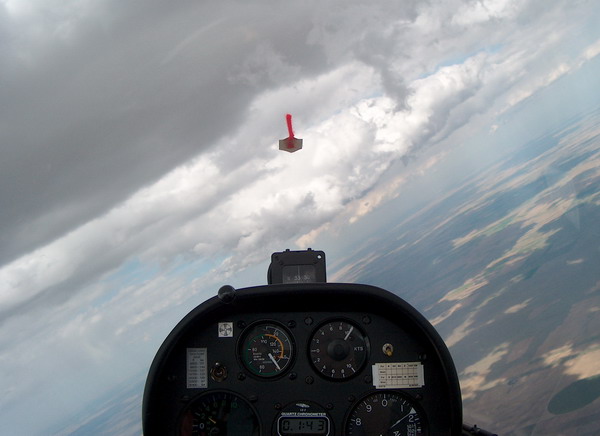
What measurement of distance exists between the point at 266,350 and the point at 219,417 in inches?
16.6

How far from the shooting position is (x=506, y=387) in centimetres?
465

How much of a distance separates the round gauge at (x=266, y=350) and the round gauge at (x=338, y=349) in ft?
0.48

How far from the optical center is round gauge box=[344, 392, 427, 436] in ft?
9.06

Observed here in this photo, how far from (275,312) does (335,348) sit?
390 mm

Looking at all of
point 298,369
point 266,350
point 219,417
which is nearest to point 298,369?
point 298,369

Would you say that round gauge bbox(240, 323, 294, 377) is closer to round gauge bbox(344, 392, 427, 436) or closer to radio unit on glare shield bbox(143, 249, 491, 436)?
radio unit on glare shield bbox(143, 249, 491, 436)

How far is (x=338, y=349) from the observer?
2.91 meters

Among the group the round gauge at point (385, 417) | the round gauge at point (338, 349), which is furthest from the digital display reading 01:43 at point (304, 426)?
the round gauge at point (338, 349)

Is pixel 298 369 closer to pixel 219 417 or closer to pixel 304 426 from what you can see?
pixel 304 426

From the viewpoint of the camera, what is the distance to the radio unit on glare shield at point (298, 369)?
2.77m

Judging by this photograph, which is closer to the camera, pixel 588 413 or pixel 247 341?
pixel 247 341

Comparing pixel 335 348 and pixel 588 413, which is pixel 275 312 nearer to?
pixel 335 348

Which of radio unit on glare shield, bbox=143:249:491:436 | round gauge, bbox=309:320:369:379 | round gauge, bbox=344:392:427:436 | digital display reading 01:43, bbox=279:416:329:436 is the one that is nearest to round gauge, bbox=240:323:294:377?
radio unit on glare shield, bbox=143:249:491:436

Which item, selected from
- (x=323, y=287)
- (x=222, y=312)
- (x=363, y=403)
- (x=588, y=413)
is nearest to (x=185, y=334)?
(x=222, y=312)
